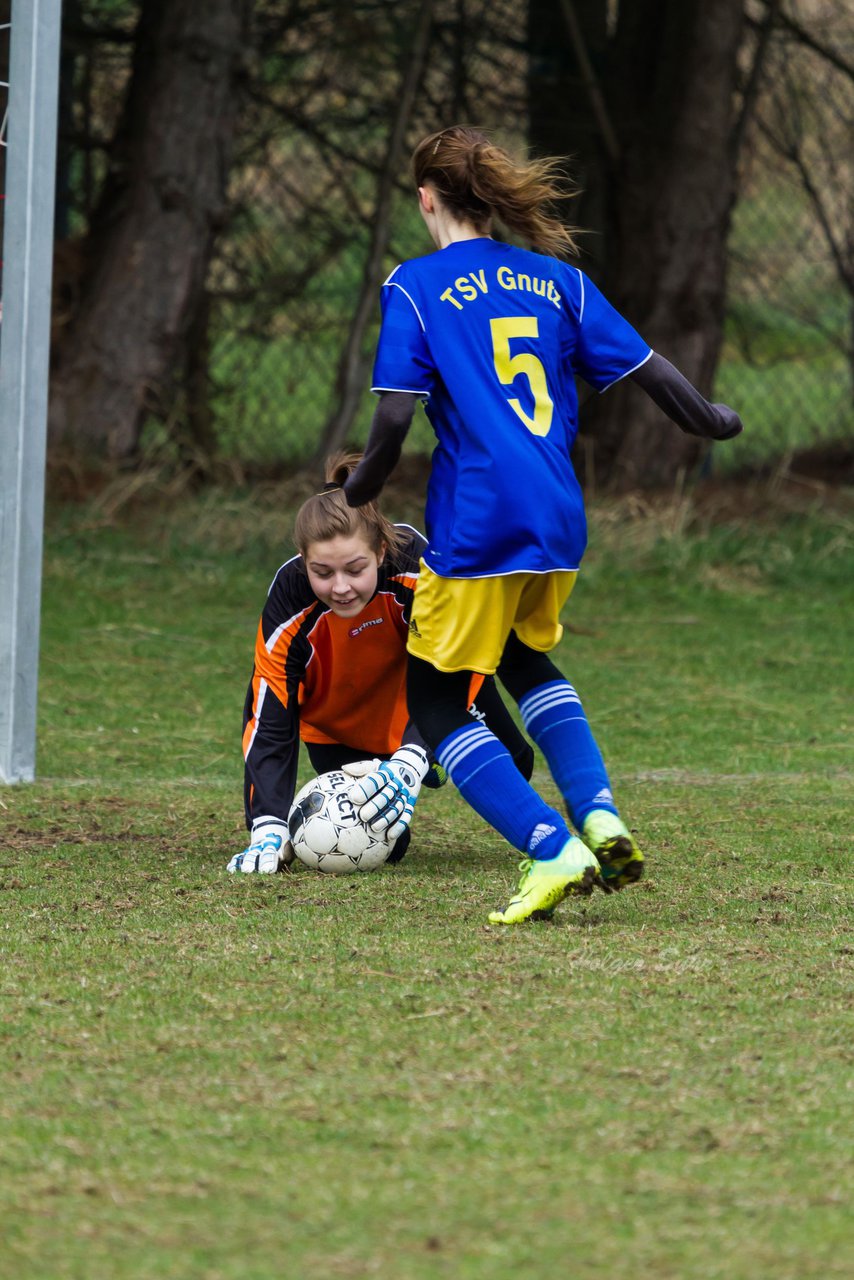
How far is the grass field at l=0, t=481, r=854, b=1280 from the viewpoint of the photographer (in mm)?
1985

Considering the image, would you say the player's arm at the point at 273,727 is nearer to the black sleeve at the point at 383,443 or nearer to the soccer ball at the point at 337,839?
the soccer ball at the point at 337,839

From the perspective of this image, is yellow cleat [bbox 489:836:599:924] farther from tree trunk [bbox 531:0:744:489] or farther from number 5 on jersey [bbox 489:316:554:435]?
tree trunk [bbox 531:0:744:489]

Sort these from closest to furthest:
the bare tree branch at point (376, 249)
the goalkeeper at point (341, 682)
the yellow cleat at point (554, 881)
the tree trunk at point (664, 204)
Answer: the yellow cleat at point (554, 881)
the goalkeeper at point (341, 682)
the bare tree branch at point (376, 249)
the tree trunk at point (664, 204)

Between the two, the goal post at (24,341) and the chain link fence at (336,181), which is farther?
the chain link fence at (336,181)

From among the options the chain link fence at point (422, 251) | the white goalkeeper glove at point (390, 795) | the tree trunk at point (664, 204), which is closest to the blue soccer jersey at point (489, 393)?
the white goalkeeper glove at point (390, 795)

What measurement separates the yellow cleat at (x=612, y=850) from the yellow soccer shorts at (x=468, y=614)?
0.38 m

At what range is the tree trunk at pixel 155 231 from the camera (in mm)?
8820

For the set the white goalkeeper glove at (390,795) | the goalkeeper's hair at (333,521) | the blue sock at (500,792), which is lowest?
the white goalkeeper glove at (390,795)

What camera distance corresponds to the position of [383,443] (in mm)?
3355

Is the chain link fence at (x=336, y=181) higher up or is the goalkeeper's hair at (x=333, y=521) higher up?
the chain link fence at (x=336, y=181)

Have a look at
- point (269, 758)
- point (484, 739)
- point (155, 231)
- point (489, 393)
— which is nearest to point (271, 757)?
point (269, 758)

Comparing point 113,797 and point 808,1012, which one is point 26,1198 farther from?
point 113,797

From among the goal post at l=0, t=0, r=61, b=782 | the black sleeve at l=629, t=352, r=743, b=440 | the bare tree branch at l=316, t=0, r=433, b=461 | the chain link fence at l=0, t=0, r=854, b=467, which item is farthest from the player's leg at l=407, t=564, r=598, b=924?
the bare tree branch at l=316, t=0, r=433, b=461

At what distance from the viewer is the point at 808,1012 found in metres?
2.79
